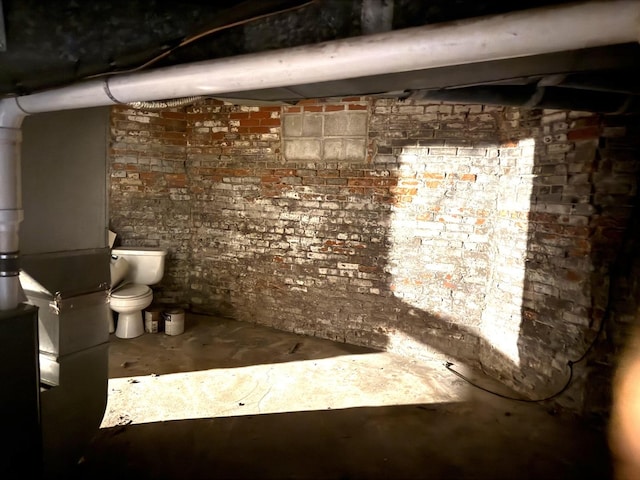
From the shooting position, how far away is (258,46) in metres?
1.29

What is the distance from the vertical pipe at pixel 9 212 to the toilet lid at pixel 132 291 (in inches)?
88.8

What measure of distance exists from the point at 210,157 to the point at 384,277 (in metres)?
2.34

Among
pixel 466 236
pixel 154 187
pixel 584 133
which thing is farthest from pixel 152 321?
pixel 584 133

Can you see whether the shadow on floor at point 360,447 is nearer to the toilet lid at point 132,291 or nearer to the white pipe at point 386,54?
the toilet lid at point 132,291

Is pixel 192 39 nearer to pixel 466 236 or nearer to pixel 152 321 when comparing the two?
pixel 466 236

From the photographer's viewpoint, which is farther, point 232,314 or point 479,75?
point 232,314

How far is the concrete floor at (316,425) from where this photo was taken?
2.28 m

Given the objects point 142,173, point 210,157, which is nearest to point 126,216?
point 142,173

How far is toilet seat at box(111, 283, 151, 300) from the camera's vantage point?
12.9ft

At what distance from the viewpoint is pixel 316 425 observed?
268cm

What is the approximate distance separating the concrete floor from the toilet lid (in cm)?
51

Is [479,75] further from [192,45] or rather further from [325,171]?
[325,171]

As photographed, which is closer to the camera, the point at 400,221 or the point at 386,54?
the point at 386,54

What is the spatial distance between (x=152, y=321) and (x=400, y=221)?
2718mm
